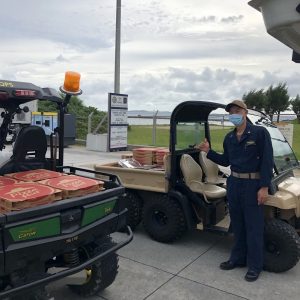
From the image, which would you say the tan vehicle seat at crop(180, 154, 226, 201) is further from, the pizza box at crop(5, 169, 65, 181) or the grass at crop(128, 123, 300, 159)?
the grass at crop(128, 123, 300, 159)

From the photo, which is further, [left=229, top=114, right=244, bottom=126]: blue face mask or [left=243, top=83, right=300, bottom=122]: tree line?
[left=243, top=83, right=300, bottom=122]: tree line

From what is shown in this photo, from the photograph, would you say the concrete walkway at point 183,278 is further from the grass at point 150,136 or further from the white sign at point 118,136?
the white sign at point 118,136

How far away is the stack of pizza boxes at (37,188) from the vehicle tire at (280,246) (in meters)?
1.94

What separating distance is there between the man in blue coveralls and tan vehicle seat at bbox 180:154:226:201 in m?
0.59

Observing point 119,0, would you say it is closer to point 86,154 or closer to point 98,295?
point 86,154

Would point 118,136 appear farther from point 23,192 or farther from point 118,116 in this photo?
point 23,192

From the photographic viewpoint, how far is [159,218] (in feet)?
16.7

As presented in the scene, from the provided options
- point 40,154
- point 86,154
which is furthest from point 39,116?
point 40,154

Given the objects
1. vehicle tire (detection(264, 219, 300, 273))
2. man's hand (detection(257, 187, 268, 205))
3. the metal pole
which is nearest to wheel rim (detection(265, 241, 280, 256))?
vehicle tire (detection(264, 219, 300, 273))

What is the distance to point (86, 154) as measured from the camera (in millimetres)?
14227

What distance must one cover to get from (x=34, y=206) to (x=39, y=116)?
572 inches

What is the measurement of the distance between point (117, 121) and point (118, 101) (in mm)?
705

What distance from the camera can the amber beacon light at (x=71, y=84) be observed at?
3.63 metres

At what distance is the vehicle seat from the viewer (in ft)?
11.8
